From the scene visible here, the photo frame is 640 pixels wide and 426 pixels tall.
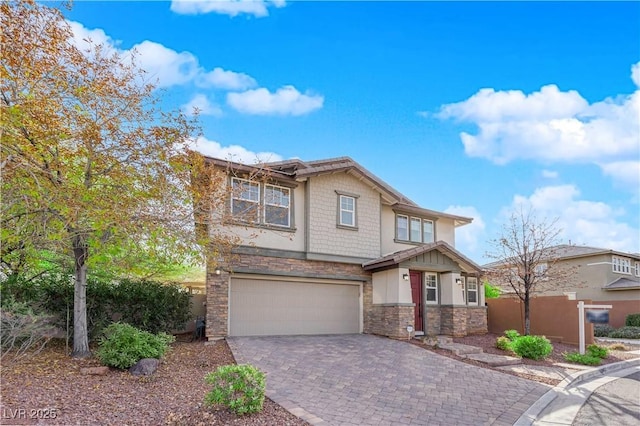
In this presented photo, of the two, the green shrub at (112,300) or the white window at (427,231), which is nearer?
the green shrub at (112,300)

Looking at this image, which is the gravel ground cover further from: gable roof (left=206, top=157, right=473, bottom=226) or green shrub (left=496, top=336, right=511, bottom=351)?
green shrub (left=496, top=336, right=511, bottom=351)

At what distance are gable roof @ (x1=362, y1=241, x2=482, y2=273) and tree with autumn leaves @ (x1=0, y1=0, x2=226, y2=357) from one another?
736 centimetres

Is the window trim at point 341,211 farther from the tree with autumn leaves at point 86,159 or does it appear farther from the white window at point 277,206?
the tree with autumn leaves at point 86,159

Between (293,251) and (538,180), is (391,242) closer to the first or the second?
(293,251)

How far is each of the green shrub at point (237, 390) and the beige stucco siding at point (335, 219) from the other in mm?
8913

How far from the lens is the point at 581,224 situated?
21.1 m

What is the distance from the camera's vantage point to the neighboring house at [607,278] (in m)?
26.8

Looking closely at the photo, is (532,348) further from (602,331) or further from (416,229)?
(602,331)

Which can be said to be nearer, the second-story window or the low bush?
the second-story window

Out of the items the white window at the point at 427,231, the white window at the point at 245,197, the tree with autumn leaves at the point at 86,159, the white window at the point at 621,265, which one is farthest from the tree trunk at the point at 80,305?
the white window at the point at 621,265

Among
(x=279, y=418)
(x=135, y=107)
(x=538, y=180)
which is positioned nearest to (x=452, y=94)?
(x=538, y=180)

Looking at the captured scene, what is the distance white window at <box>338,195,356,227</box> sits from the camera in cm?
1619

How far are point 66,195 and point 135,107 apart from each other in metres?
2.73

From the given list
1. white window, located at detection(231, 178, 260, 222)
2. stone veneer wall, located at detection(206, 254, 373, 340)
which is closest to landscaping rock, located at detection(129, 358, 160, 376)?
stone veneer wall, located at detection(206, 254, 373, 340)
